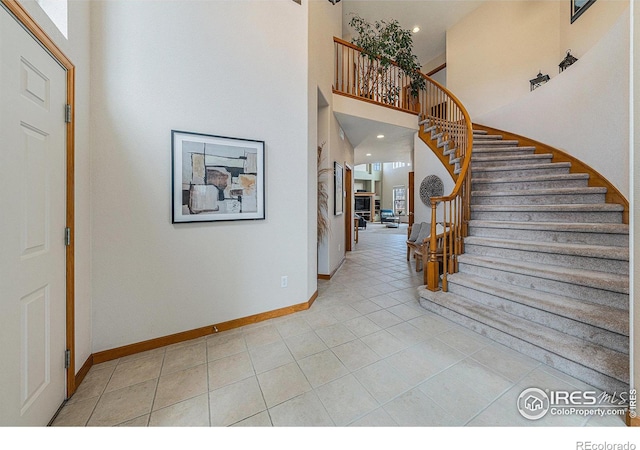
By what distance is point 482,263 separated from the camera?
2562mm

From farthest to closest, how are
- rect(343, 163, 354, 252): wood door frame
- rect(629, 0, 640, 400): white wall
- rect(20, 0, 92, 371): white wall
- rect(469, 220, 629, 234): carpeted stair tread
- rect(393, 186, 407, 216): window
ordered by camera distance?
rect(393, 186, 407, 216): window → rect(343, 163, 354, 252): wood door frame → rect(469, 220, 629, 234): carpeted stair tread → rect(20, 0, 92, 371): white wall → rect(629, 0, 640, 400): white wall

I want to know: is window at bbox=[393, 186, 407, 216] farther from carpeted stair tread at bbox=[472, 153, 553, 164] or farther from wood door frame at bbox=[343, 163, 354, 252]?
carpeted stair tread at bbox=[472, 153, 553, 164]

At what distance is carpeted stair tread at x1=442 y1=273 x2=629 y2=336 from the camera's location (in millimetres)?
1579

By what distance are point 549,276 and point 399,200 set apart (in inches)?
566

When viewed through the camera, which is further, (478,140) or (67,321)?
(478,140)

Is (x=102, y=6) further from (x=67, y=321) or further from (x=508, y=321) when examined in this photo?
(x=508, y=321)

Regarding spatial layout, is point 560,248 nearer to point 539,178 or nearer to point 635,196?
point 635,196

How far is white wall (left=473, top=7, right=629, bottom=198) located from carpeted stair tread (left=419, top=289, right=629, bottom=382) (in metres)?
2.04

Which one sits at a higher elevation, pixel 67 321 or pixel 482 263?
pixel 482 263

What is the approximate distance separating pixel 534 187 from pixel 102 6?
15.8 feet

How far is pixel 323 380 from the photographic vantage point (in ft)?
5.16

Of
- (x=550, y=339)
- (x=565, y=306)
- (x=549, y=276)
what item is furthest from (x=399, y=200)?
(x=550, y=339)

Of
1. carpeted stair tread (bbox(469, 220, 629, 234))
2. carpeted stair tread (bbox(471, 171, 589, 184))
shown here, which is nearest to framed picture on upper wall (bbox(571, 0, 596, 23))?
carpeted stair tread (bbox(471, 171, 589, 184))
